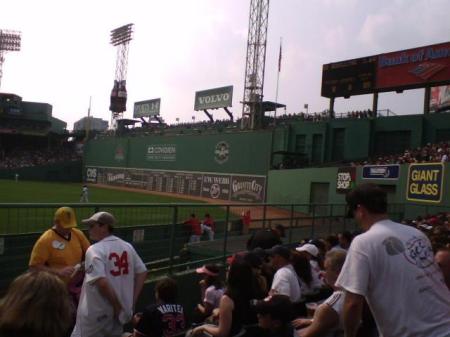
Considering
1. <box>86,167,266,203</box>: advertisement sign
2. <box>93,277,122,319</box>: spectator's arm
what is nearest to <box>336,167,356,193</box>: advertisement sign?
<box>86,167,266,203</box>: advertisement sign

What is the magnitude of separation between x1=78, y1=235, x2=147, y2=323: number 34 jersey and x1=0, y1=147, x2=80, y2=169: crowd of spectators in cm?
6601

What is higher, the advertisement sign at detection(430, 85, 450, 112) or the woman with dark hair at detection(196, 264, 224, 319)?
the advertisement sign at detection(430, 85, 450, 112)

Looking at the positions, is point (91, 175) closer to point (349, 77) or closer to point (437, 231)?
point (349, 77)

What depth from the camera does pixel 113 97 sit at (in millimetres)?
75188

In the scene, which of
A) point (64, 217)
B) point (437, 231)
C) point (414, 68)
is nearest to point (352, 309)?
point (64, 217)

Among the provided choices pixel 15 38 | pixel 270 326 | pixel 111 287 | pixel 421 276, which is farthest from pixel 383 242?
pixel 15 38

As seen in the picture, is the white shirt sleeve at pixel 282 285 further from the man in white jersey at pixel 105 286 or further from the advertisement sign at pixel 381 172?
the advertisement sign at pixel 381 172

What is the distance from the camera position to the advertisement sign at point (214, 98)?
55594 mm

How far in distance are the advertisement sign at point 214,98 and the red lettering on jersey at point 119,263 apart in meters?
51.7

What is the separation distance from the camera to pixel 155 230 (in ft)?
24.8

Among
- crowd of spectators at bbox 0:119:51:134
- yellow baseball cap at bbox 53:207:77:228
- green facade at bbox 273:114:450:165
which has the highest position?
crowd of spectators at bbox 0:119:51:134

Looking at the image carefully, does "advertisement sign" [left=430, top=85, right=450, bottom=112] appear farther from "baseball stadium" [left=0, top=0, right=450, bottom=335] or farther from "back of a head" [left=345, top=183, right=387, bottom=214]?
"back of a head" [left=345, top=183, right=387, bottom=214]

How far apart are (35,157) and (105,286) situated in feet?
239

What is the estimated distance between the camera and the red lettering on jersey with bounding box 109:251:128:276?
4031 mm
